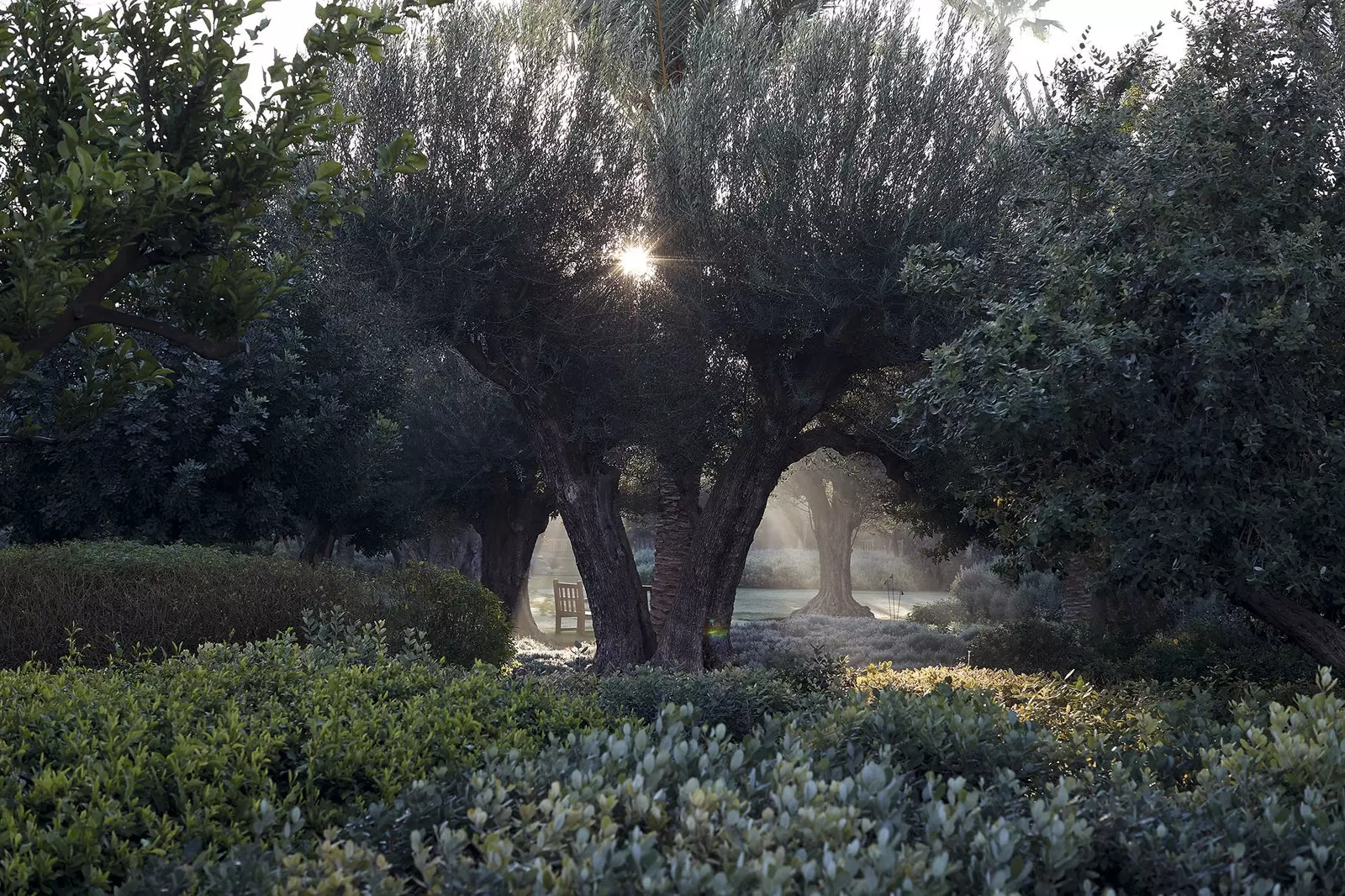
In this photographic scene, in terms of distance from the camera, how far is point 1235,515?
794 centimetres

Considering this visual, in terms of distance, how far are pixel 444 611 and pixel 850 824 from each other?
10147 mm

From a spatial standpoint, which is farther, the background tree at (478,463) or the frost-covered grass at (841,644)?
the background tree at (478,463)

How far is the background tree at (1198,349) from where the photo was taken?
7.91 metres

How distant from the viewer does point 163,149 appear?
17.1 ft

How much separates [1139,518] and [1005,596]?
80.5 feet

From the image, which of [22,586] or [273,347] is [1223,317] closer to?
[22,586]

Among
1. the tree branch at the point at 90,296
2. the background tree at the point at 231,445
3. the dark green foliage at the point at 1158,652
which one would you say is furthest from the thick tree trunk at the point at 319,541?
the tree branch at the point at 90,296

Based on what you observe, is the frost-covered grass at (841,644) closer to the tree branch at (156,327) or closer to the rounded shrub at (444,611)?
the rounded shrub at (444,611)

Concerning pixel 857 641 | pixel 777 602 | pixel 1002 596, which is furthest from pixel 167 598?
pixel 777 602

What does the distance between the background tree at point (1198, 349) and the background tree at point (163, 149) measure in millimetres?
5227

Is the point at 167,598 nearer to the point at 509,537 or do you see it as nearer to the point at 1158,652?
the point at 1158,652

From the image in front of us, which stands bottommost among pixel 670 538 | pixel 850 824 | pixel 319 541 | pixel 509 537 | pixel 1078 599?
pixel 1078 599

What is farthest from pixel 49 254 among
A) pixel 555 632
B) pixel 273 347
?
pixel 555 632

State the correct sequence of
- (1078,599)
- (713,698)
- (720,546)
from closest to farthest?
1. (713,698)
2. (720,546)
3. (1078,599)
